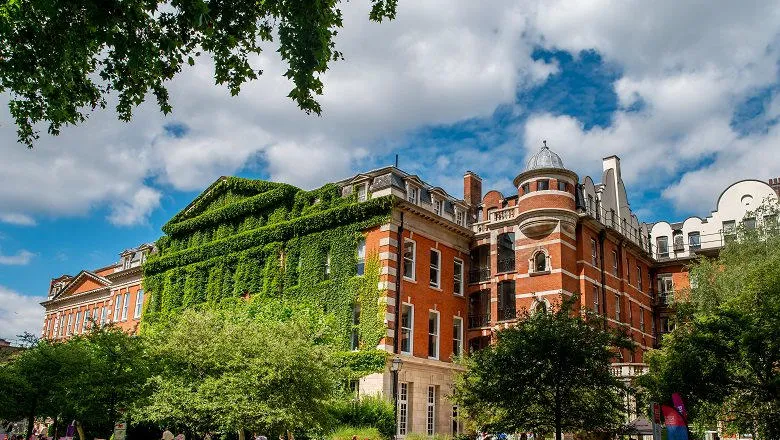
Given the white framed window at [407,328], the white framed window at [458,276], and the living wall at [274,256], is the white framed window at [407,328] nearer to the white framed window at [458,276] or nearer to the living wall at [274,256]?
the living wall at [274,256]

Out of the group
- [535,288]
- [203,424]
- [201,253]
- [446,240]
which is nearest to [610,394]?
[203,424]

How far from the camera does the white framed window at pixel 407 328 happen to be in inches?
1378

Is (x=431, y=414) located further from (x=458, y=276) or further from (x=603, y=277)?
(x=603, y=277)

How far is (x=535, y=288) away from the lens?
123 feet

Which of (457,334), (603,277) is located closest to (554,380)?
(457,334)

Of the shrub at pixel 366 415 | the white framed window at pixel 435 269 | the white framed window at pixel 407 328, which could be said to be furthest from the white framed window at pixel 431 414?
the white framed window at pixel 435 269

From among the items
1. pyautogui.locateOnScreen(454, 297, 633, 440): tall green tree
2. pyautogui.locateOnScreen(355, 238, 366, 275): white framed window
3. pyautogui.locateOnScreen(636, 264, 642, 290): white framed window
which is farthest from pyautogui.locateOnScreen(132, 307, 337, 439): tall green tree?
pyautogui.locateOnScreen(636, 264, 642, 290): white framed window

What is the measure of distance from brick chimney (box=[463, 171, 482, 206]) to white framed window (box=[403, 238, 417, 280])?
8.03 meters

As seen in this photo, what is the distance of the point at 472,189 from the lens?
43.7 m

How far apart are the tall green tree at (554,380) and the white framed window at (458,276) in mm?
17992

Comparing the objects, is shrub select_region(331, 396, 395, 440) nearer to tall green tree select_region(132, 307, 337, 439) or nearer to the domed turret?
tall green tree select_region(132, 307, 337, 439)

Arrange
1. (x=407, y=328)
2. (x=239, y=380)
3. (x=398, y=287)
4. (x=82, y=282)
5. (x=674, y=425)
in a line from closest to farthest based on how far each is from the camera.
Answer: (x=674, y=425)
(x=239, y=380)
(x=398, y=287)
(x=407, y=328)
(x=82, y=282)

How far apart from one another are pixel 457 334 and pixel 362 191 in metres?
10.2

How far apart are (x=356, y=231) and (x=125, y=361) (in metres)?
14.0
